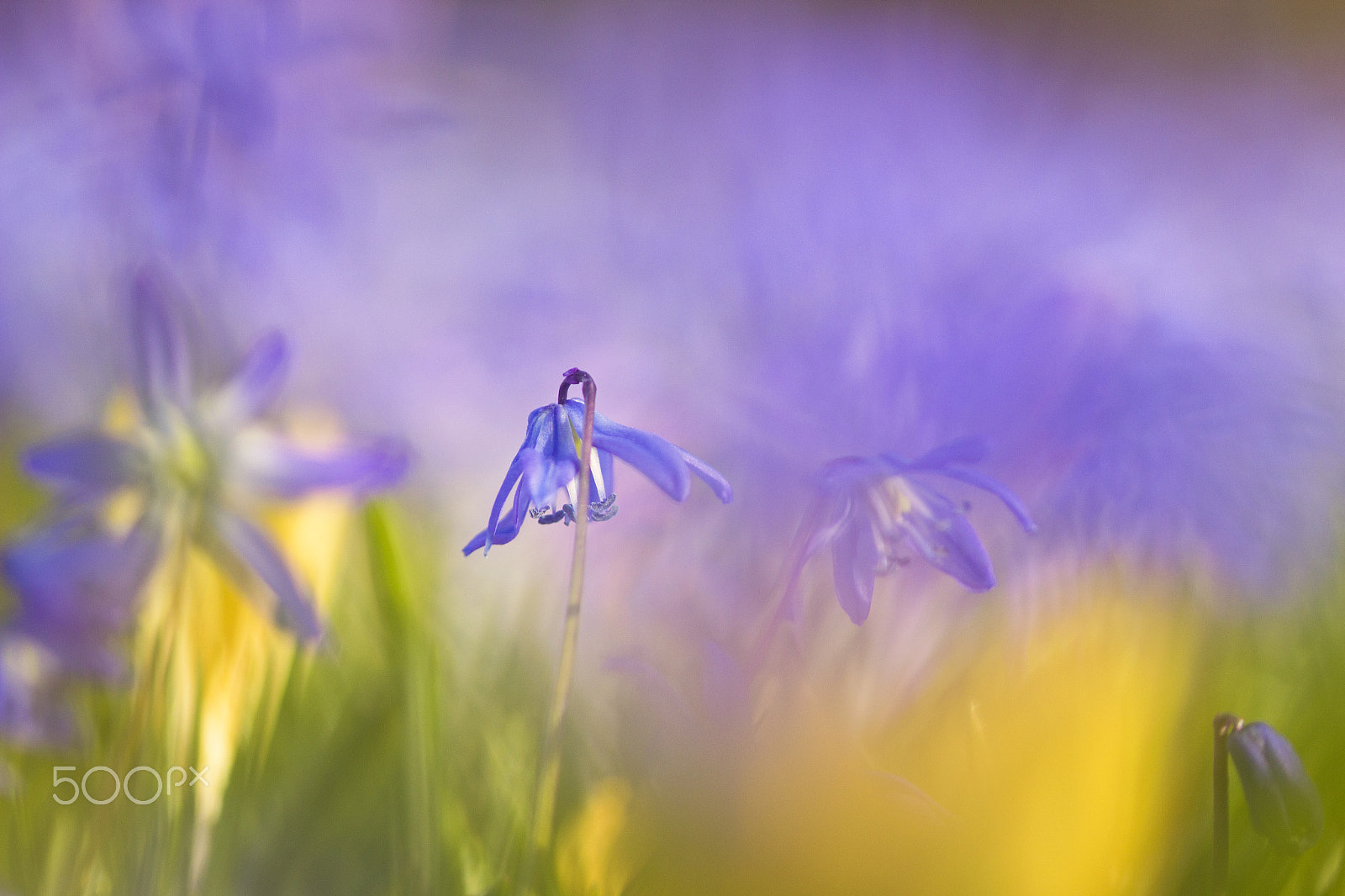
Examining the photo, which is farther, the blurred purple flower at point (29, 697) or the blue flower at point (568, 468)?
the blurred purple flower at point (29, 697)

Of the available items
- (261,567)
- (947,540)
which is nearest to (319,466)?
(261,567)

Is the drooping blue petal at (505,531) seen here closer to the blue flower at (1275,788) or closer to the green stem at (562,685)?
the green stem at (562,685)

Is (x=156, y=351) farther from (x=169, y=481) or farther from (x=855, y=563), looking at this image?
(x=855, y=563)

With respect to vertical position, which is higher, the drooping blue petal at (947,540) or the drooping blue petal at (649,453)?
the drooping blue petal at (649,453)

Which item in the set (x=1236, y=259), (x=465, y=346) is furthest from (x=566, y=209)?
(x=1236, y=259)

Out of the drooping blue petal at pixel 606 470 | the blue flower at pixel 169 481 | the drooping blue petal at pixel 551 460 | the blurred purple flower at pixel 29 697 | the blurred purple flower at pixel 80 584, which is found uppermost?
the drooping blue petal at pixel 551 460

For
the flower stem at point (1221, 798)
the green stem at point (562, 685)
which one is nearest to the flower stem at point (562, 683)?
the green stem at point (562, 685)

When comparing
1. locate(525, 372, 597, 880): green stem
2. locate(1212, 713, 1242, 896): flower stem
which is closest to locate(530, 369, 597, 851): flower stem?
locate(525, 372, 597, 880): green stem
